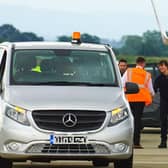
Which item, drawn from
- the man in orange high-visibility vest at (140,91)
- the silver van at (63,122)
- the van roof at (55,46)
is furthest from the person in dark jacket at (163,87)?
the silver van at (63,122)

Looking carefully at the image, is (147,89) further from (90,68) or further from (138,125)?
(90,68)

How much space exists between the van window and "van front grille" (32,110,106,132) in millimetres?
969

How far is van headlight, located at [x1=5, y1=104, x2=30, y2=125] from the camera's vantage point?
13.2 meters

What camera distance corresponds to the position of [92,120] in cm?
1328

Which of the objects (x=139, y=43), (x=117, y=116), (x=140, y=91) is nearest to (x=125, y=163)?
(x=117, y=116)

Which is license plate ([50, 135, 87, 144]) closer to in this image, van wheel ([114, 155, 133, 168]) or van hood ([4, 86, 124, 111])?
van hood ([4, 86, 124, 111])

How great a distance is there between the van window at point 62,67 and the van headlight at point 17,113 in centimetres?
87

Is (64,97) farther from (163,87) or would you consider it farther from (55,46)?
(163,87)

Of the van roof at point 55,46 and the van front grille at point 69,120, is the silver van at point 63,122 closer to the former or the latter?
the van front grille at point 69,120

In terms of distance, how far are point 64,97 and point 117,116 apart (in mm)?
726

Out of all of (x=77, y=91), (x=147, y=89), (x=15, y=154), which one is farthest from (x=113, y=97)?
(x=147, y=89)

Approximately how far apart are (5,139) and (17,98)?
0.57 metres

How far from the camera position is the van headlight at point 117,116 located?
1332 cm

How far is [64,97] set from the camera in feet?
44.2
